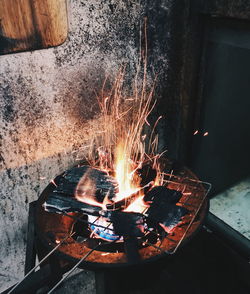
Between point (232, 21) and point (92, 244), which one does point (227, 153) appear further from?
point (92, 244)

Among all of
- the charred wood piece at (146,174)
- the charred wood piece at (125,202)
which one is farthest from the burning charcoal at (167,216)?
the charred wood piece at (146,174)

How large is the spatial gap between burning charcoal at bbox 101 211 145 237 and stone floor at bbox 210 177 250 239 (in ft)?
7.18

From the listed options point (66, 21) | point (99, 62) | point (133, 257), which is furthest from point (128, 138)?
point (133, 257)

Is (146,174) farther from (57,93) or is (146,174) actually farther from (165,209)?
(57,93)

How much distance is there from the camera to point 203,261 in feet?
13.0

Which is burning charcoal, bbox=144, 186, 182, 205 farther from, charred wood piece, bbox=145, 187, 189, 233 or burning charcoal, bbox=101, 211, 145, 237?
burning charcoal, bbox=101, 211, 145, 237

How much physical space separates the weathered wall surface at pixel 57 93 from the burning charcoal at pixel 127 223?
3.96 ft

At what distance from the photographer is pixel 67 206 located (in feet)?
8.48

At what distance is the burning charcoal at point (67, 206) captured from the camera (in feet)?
8.35

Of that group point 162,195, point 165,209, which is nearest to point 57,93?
point 162,195

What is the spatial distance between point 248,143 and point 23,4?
12.1 ft

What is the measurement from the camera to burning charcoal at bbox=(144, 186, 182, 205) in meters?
2.65

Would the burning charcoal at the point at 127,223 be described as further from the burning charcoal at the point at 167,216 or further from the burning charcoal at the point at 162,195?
the burning charcoal at the point at 162,195

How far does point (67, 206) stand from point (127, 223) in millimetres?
578
